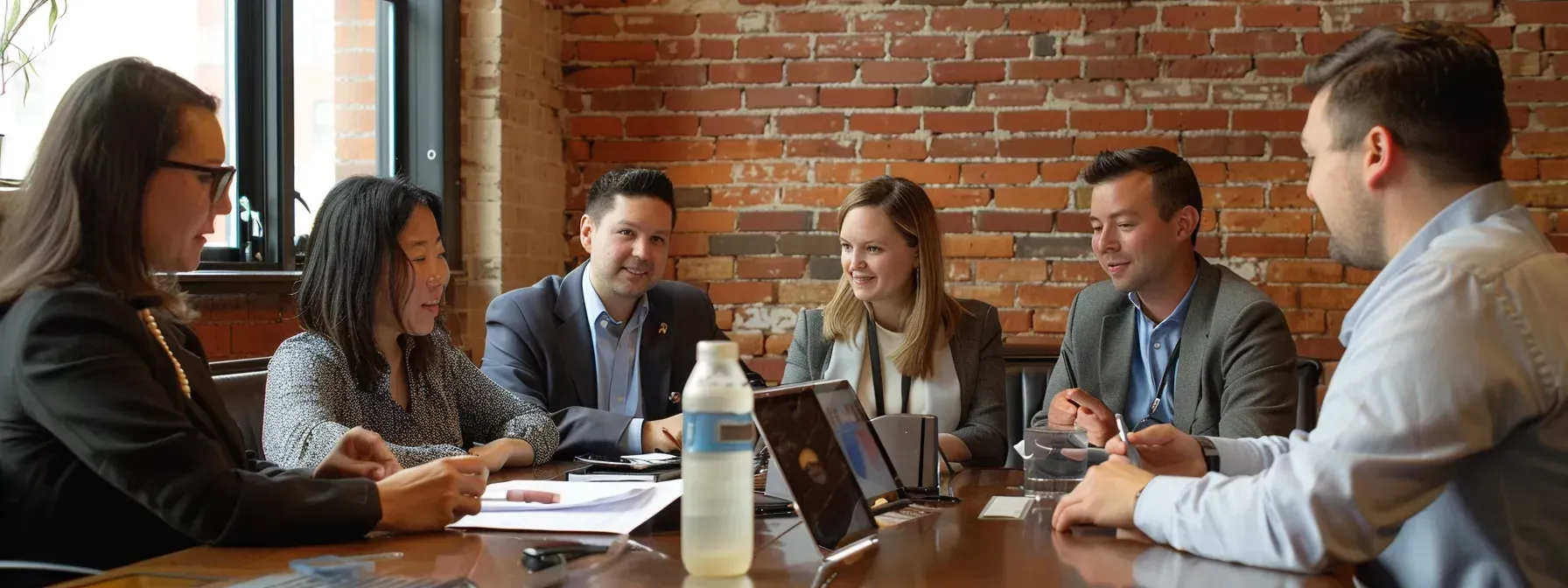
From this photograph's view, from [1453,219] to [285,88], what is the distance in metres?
2.66

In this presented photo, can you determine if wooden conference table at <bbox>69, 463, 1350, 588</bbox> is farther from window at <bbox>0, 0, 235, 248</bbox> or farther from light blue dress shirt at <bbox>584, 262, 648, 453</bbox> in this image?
light blue dress shirt at <bbox>584, 262, 648, 453</bbox>

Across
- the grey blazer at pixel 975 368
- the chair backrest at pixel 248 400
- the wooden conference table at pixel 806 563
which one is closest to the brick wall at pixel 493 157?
the grey blazer at pixel 975 368

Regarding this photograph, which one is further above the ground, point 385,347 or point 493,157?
point 493,157

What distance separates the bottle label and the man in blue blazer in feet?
5.26

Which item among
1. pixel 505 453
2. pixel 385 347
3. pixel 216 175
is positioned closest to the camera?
pixel 216 175

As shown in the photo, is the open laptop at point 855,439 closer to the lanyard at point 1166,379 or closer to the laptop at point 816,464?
the laptop at point 816,464

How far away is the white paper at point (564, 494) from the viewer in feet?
5.27

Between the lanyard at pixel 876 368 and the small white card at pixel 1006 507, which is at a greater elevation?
the lanyard at pixel 876 368

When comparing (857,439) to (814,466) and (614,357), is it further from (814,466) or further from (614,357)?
(614,357)

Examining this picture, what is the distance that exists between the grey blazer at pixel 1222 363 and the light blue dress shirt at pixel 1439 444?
108cm

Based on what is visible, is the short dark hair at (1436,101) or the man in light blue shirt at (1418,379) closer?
the man in light blue shirt at (1418,379)

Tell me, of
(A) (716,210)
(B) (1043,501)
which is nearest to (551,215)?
(A) (716,210)

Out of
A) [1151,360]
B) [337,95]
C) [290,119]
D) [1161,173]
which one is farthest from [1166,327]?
[337,95]

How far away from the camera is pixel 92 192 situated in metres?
1.43
